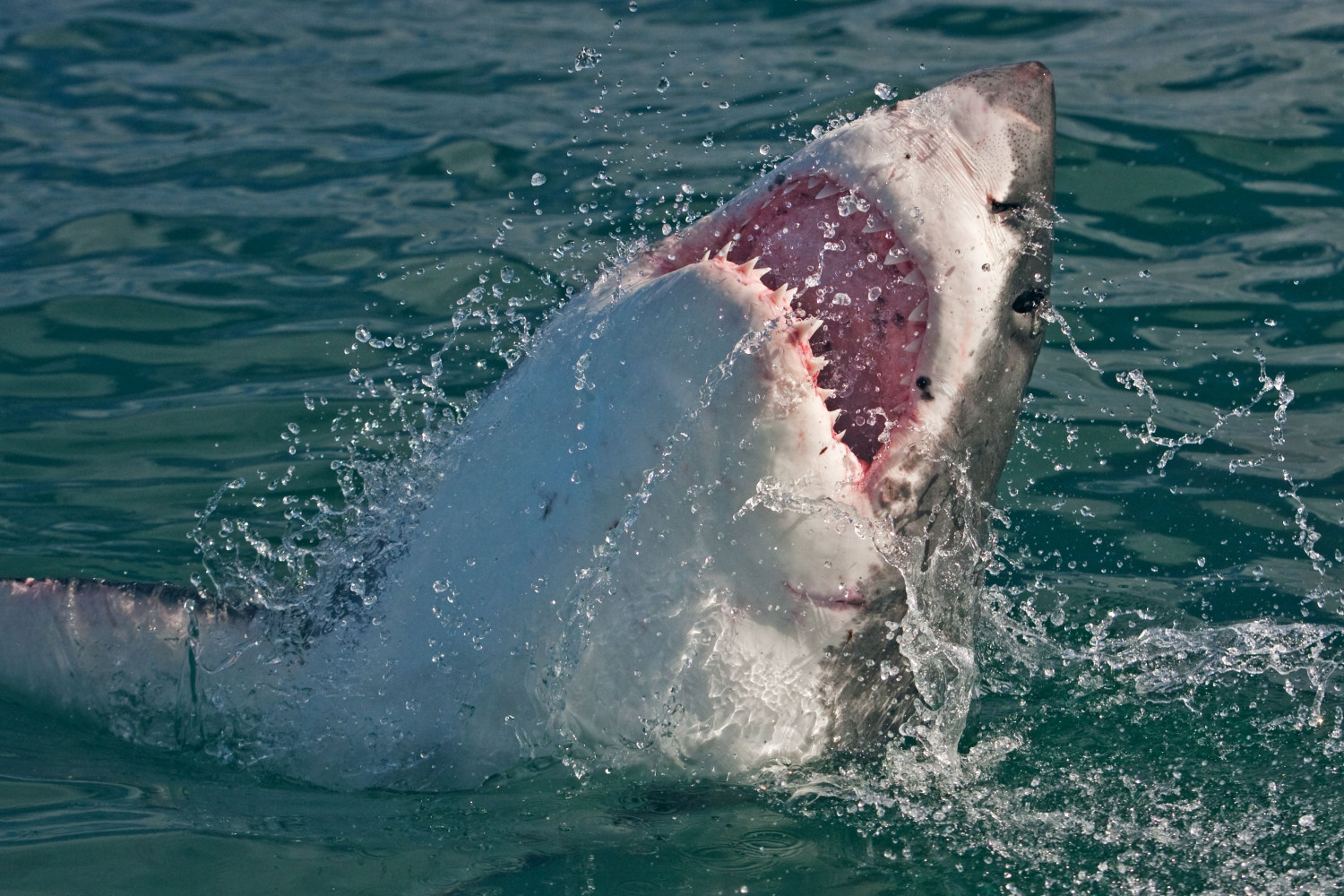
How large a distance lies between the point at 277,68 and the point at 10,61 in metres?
1.85

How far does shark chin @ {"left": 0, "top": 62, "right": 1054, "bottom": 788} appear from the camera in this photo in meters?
2.65

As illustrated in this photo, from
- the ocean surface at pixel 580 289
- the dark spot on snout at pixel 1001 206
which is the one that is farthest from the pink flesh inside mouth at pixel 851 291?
the ocean surface at pixel 580 289

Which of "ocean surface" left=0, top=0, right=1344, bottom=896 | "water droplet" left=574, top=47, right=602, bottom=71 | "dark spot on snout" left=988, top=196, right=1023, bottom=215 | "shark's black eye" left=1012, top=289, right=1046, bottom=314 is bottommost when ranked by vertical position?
"ocean surface" left=0, top=0, right=1344, bottom=896

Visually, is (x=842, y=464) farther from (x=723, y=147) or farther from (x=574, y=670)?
(x=723, y=147)

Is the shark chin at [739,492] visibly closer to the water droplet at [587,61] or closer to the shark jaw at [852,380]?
the shark jaw at [852,380]

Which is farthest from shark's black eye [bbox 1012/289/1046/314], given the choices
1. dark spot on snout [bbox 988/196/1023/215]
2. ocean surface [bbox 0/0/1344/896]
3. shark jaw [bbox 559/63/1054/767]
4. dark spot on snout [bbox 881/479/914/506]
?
ocean surface [bbox 0/0/1344/896]

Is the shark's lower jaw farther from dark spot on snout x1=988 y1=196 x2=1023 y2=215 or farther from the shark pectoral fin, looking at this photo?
the shark pectoral fin

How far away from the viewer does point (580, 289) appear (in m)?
3.08

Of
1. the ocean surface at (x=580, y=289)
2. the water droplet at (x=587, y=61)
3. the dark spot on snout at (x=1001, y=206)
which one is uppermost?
the water droplet at (x=587, y=61)

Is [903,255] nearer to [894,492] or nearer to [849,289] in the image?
[849,289]

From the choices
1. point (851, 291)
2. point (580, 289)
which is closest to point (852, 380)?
point (851, 291)

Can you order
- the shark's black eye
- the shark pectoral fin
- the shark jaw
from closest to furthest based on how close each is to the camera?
the shark jaw < the shark's black eye < the shark pectoral fin

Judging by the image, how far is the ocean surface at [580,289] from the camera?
9.69 feet


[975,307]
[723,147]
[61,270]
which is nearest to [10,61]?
[61,270]
